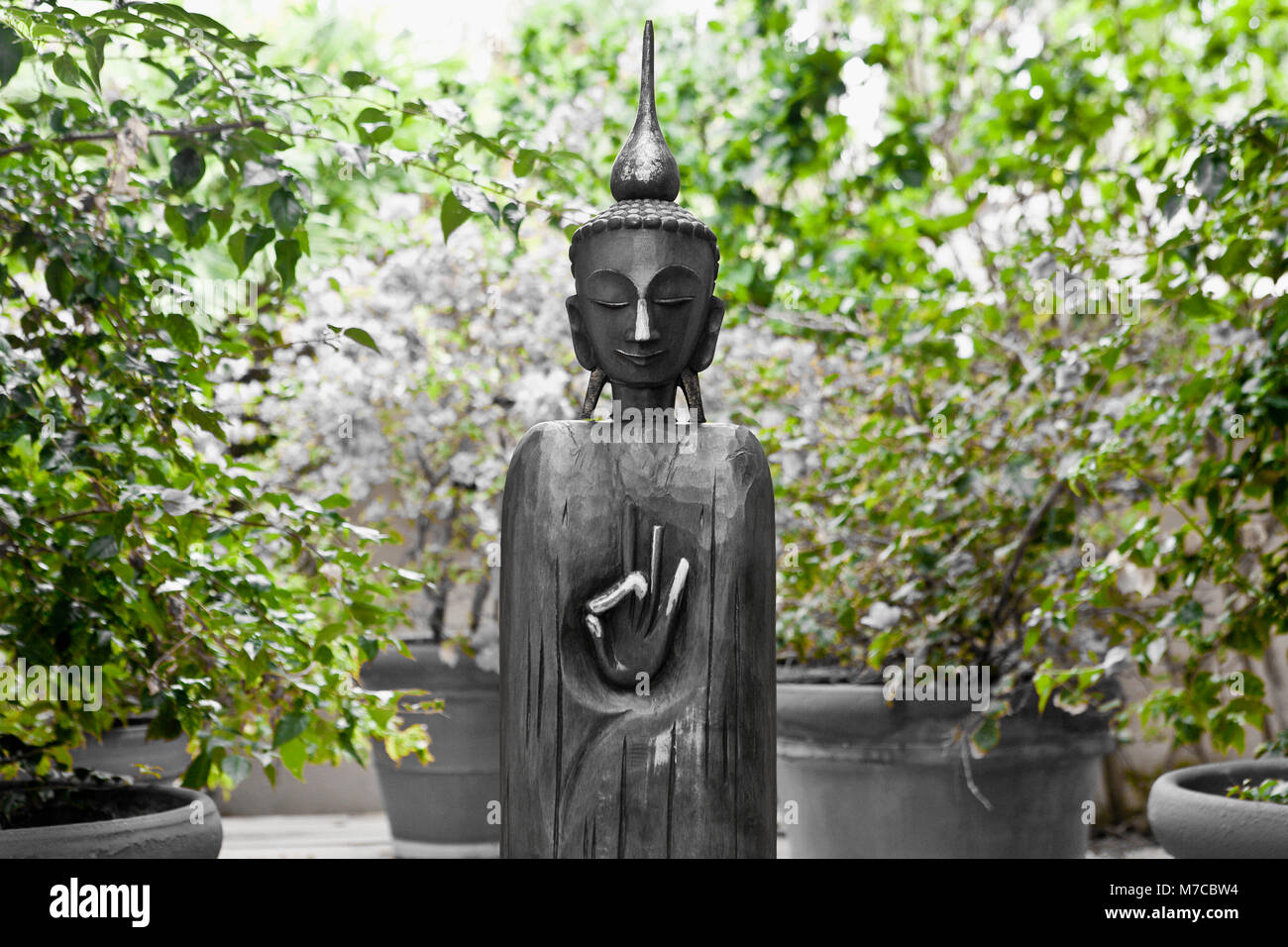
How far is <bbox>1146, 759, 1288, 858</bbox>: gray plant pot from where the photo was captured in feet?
6.78

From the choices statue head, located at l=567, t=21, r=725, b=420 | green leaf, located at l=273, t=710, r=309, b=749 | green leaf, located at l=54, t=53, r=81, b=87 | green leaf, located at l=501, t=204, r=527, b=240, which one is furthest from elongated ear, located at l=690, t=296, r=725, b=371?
green leaf, located at l=54, t=53, r=81, b=87

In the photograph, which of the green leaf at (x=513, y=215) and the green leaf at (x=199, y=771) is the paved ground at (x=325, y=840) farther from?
the green leaf at (x=513, y=215)

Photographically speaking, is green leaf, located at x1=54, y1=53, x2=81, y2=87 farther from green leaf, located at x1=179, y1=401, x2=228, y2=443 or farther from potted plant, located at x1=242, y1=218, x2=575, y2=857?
potted plant, located at x1=242, y1=218, x2=575, y2=857

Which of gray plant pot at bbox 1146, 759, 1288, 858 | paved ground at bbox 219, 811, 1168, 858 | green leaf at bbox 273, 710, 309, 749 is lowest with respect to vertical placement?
paved ground at bbox 219, 811, 1168, 858

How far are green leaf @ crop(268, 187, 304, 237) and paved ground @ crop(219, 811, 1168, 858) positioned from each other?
2.41 meters

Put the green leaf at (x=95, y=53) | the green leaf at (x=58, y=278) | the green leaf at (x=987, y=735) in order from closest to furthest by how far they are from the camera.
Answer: the green leaf at (x=95, y=53)
the green leaf at (x=58, y=278)
the green leaf at (x=987, y=735)

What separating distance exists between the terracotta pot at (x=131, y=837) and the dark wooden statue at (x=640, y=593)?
0.70 m

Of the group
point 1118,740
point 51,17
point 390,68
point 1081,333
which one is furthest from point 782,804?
point 390,68

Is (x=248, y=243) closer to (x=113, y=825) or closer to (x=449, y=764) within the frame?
(x=113, y=825)

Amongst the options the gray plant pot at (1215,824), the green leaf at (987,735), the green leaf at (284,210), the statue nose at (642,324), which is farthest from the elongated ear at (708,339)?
the green leaf at (987,735)

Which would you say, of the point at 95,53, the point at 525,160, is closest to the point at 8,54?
the point at 95,53

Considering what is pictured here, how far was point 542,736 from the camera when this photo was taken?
166cm

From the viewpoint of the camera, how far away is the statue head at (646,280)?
1729 millimetres
